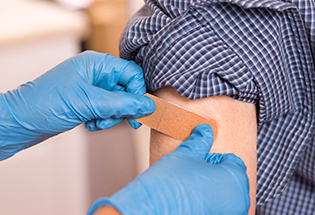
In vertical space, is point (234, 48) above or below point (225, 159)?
above

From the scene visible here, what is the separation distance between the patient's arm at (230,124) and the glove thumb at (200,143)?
32 mm

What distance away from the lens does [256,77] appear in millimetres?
724

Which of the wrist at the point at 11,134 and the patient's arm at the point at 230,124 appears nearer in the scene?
the patient's arm at the point at 230,124

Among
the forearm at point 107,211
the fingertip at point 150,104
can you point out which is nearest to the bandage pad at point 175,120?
the fingertip at point 150,104

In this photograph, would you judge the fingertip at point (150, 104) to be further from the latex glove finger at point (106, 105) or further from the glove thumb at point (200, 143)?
the glove thumb at point (200, 143)

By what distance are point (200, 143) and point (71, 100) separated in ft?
1.37

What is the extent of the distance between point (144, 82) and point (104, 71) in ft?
0.45

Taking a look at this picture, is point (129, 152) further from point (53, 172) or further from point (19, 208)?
point (19, 208)

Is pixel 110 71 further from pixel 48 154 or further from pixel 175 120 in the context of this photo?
pixel 48 154

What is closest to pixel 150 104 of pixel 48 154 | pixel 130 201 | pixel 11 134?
pixel 130 201

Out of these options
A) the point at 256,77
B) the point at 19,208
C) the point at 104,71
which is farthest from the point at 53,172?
the point at 256,77

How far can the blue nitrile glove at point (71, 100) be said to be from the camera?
907mm

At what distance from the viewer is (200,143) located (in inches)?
30.0

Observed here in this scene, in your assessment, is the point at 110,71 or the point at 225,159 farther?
the point at 110,71
